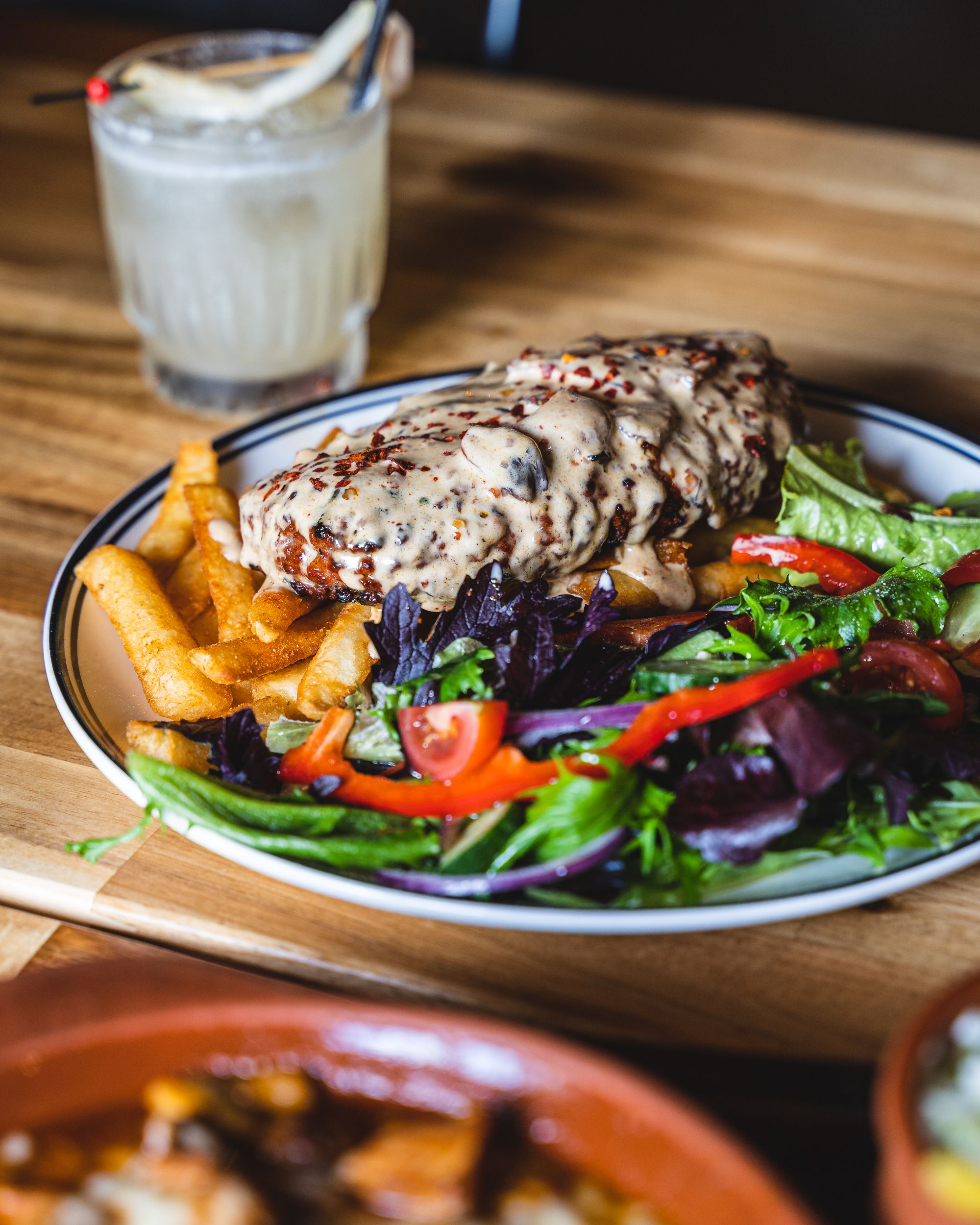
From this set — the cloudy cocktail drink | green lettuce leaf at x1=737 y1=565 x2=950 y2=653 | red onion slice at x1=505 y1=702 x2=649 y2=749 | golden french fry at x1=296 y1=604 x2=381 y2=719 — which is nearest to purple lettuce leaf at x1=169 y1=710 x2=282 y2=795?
golden french fry at x1=296 y1=604 x2=381 y2=719

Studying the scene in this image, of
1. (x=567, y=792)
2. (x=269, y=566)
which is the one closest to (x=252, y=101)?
(x=269, y=566)

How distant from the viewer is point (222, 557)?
240 centimetres

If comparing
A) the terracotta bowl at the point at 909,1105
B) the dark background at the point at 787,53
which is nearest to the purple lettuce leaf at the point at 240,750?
the terracotta bowl at the point at 909,1105

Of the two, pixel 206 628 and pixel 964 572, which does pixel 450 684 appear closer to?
pixel 206 628

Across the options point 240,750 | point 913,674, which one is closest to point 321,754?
point 240,750

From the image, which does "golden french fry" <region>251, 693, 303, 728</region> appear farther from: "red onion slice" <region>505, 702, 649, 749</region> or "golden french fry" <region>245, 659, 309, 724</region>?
"red onion slice" <region>505, 702, 649, 749</region>

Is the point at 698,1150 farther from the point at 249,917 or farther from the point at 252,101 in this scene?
the point at 252,101

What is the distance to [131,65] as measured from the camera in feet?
10.3

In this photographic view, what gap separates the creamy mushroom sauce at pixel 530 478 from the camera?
2.16m

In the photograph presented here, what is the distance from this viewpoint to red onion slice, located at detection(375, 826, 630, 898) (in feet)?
5.63

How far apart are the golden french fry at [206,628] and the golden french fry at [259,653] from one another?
123mm

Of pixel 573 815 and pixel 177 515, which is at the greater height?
pixel 573 815

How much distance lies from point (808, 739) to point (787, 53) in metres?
6.98

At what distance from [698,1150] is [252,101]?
2708 millimetres
